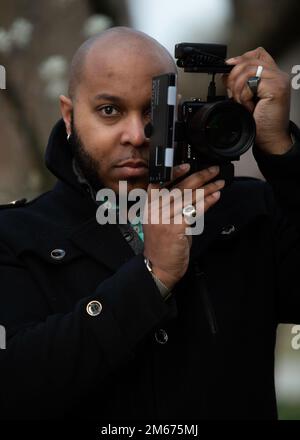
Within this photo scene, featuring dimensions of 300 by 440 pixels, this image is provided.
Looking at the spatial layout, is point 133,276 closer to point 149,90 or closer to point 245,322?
point 245,322

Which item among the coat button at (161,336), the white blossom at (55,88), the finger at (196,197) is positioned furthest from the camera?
the white blossom at (55,88)

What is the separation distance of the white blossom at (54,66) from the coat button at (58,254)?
8.40ft

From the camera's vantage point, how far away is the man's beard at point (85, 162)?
215cm

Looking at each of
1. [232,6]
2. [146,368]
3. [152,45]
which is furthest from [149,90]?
[232,6]

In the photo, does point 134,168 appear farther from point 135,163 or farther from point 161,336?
point 161,336

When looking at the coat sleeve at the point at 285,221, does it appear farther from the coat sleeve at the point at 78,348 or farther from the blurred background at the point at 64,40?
the blurred background at the point at 64,40

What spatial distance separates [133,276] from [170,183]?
0.20 m

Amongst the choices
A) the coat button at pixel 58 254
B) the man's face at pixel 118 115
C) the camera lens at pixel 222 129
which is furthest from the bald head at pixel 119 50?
the coat button at pixel 58 254

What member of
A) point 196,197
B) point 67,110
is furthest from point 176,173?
point 67,110

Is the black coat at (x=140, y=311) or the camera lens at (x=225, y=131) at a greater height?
the camera lens at (x=225, y=131)

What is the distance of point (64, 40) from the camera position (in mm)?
4449

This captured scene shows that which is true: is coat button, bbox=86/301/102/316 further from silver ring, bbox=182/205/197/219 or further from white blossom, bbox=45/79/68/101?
white blossom, bbox=45/79/68/101

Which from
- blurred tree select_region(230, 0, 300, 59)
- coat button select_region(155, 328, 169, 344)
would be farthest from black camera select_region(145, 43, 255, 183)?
blurred tree select_region(230, 0, 300, 59)

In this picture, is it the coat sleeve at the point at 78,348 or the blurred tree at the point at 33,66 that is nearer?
the coat sleeve at the point at 78,348
